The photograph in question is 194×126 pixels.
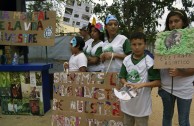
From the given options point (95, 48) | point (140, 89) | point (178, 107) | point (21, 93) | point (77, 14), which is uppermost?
point (77, 14)

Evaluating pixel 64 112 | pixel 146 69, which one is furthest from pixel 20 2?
pixel 146 69

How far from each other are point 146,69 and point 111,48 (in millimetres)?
640

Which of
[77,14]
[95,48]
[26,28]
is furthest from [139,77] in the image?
[77,14]

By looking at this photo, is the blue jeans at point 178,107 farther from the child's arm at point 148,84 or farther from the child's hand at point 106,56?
the child's hand at point 106,56

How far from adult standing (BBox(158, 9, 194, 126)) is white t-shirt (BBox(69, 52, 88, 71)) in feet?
4.03

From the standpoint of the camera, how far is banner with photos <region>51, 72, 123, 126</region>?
3.63 m

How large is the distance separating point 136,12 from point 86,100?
34.3 feet

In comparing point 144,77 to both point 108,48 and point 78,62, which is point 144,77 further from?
point 78,62

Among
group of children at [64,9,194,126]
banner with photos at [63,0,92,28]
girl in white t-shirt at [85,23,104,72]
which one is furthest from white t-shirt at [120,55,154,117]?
banner with photos at [63,0,92,28]

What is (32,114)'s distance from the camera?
5.28m

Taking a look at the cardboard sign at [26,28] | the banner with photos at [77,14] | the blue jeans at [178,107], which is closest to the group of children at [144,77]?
the blue jeans at [178,107]

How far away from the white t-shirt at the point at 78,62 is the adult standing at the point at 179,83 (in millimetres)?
1229

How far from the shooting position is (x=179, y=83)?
9.21 ft

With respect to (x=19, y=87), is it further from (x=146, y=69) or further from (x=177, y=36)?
(x=177, y=36)
